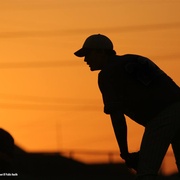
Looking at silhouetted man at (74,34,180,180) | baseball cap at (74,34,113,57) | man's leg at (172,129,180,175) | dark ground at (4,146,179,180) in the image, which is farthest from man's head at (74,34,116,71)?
dark ground at (4,146,179,180)

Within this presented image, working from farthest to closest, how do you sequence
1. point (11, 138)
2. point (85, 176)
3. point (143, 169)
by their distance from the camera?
point (85, 176) < point (143, 169) < point (11, 138)

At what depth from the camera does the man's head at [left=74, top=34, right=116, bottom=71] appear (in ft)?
24.9

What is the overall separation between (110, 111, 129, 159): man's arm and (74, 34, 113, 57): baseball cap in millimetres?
641

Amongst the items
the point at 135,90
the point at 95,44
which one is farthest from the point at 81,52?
the point at 135,90

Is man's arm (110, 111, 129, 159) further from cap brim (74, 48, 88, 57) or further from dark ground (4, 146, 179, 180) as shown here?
dark ground (4, 146, 179, 180)

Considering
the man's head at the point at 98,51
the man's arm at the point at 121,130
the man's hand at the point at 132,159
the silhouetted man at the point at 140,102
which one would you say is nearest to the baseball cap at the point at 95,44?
the man's head at the point at 98,51

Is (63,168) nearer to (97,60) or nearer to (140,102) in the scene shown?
(97,60)

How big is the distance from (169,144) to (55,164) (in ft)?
129

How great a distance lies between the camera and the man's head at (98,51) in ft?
24.9

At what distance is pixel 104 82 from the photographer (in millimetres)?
7438

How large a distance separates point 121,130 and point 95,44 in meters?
0.84

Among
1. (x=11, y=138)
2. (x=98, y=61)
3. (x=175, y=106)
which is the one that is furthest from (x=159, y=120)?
(x=11, y=138)

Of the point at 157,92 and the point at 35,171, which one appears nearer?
the point at 157,92

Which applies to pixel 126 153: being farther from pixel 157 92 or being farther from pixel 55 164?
pixel 55 164
